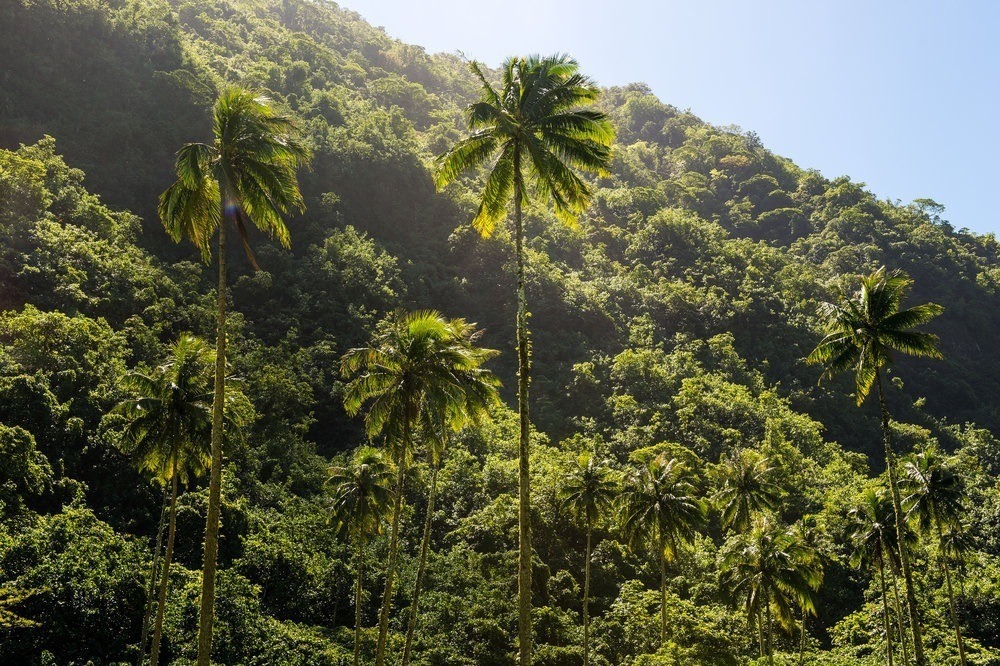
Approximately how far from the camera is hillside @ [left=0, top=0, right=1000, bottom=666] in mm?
41375

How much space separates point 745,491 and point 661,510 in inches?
286

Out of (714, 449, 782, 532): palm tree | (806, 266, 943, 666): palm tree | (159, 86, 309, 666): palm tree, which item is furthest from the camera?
(714, 449, 782, 532): palm tree

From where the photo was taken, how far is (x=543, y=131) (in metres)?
17.9

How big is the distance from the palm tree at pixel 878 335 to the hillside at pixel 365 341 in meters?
3.87

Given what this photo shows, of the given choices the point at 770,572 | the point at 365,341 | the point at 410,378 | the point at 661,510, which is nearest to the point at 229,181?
the point at 410,378

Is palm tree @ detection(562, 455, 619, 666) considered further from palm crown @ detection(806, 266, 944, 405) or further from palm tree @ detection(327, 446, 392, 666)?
palm crown @ detection(806, 266, 944, 405)

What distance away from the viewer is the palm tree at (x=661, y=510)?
36.1m

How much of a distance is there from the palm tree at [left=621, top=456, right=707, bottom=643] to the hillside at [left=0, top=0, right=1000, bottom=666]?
309 centimetres

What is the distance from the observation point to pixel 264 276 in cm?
7750

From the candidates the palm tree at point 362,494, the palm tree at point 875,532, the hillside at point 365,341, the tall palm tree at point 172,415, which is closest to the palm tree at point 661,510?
the hillside at point 365,341

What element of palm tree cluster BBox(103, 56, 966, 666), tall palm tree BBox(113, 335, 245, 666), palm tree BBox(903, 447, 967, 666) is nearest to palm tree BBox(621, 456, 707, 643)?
palm tree cluster BBox(103, 56, 966, 666)

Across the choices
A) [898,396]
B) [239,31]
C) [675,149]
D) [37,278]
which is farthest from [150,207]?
[675,149]

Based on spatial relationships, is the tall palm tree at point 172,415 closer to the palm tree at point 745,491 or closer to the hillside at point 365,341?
the hillside at point 365,341

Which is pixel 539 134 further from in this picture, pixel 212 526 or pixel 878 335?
pixel 878 335
